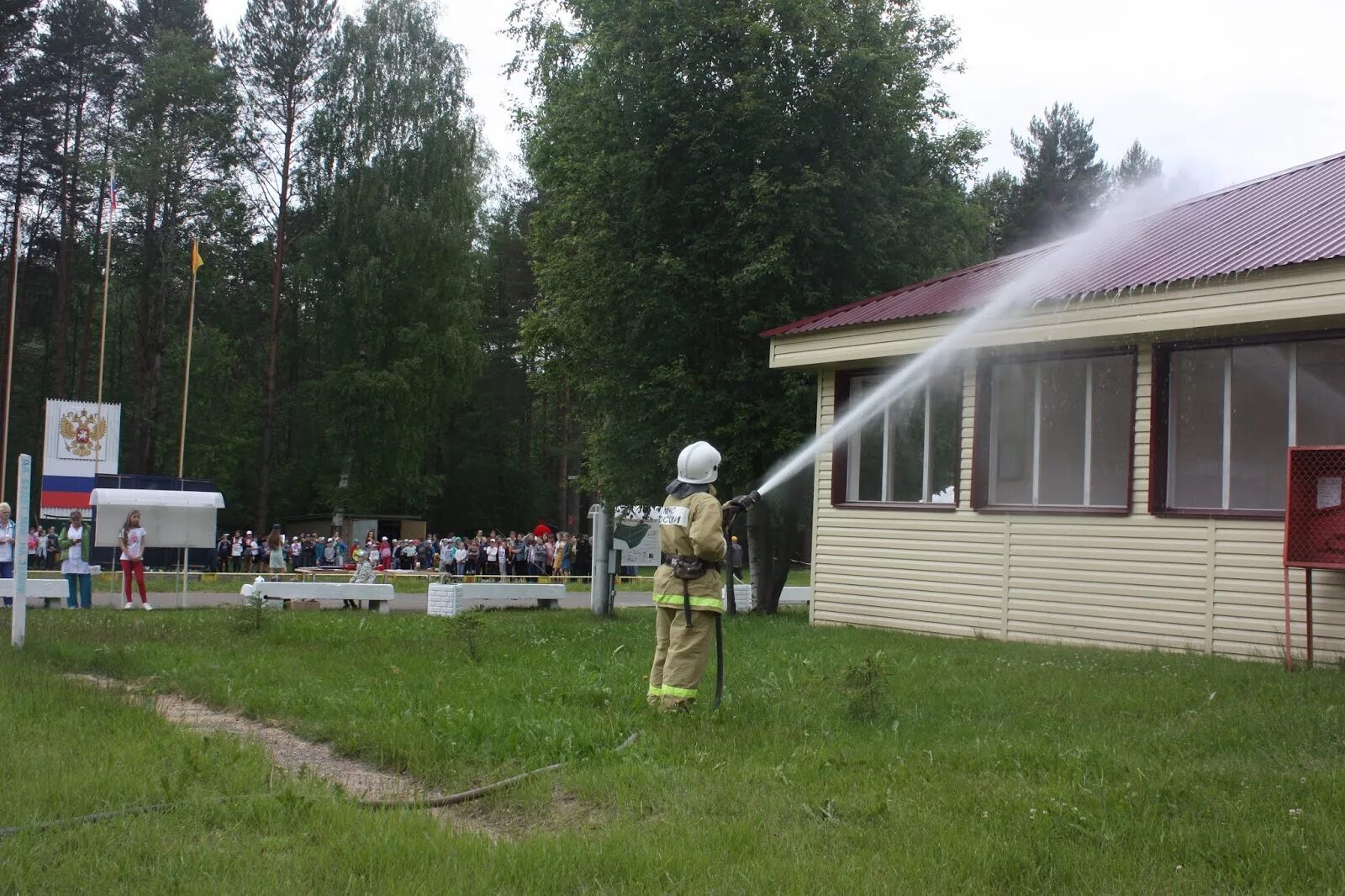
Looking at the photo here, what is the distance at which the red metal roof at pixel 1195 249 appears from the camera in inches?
516

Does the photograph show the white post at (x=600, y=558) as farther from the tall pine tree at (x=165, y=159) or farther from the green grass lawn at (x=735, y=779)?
the tall pine tree at (x=165, y=159)

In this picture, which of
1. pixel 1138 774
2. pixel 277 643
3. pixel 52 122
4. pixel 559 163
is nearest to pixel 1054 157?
pixel 559 163

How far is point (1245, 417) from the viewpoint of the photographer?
1372 centimetres

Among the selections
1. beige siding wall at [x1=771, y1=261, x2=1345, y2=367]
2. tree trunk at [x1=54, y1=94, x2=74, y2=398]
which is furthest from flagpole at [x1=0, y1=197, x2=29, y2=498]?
beige siding wall at [x1=771, y1=261, x2=1345, y2=367]

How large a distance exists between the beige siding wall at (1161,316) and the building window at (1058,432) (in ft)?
2.51

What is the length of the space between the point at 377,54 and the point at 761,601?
33345 millimetres

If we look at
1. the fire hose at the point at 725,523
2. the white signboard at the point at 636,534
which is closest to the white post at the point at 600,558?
the white signboard at the point at 636,534

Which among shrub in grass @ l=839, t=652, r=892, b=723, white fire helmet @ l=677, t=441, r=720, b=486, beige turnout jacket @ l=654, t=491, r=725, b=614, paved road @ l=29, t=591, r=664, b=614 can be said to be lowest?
paved road @ l=29, t=591, r=664, b=614

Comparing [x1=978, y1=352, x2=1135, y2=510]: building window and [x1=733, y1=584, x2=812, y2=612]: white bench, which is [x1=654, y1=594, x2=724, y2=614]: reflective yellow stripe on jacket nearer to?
[x1=978, y1=352, x2=1135, y2=510]: building window

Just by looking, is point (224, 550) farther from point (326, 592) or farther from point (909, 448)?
point (909, 448)

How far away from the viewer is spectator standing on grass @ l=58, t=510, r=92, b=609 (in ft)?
72.0

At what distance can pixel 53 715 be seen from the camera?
8.93 metres

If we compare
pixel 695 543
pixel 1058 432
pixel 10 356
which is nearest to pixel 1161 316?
pixel 1058 432

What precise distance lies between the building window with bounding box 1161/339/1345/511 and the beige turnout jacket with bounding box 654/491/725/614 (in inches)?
279
